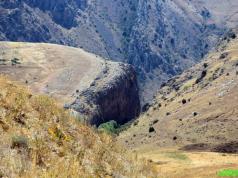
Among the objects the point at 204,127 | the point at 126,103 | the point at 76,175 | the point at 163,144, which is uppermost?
the point at 76,175

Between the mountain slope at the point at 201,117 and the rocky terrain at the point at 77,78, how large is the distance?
2918 cm

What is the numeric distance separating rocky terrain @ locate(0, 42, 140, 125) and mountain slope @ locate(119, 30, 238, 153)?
29.2m

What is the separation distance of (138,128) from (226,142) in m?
37.6

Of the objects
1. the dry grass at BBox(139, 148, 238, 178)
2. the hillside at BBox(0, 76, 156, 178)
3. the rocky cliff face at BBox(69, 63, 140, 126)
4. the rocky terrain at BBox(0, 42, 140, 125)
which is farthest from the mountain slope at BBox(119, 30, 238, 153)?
the hillside at BBox(0, 76, 156, 178)

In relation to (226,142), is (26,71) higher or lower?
lower

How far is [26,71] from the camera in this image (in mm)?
162500

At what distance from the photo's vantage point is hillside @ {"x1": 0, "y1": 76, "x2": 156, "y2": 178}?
464 inches

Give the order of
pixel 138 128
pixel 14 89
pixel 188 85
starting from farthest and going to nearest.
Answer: pixel 188 85
pixel 138 128
pixel 14 89


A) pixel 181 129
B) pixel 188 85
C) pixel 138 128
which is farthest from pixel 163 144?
pixel 188 85

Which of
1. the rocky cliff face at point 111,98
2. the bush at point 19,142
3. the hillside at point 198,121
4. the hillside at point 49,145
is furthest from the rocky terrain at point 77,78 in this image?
the bush at point 19,142

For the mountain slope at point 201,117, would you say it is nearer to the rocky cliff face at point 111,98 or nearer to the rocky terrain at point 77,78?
the rocky cliff face at point 111,98

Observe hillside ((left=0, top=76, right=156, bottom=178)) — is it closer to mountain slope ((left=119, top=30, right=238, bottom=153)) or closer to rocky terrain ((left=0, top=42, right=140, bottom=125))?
mountain slope ((left=119, top=30, right=238, bottom=153))

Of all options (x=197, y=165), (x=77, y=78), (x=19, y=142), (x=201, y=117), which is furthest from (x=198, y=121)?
(x=19, y=142)

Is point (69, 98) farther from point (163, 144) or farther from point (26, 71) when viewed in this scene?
point (163, 144)
